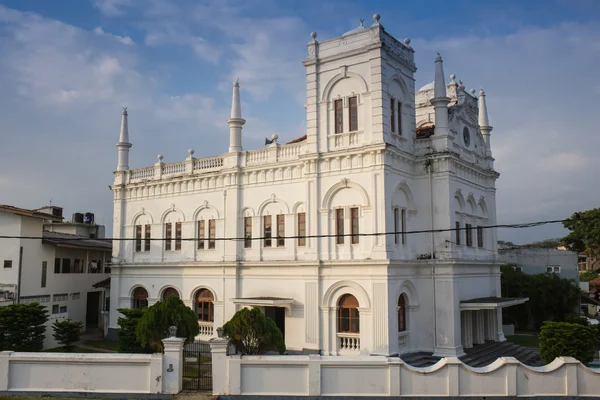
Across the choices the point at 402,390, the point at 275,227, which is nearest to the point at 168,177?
the point at 275,227

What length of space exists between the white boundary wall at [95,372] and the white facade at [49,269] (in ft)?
39.5

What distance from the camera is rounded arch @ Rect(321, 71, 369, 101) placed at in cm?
2373

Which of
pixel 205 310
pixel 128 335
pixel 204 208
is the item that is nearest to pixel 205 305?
pixel 205 310

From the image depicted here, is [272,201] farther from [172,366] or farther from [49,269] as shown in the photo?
A: [49,269]

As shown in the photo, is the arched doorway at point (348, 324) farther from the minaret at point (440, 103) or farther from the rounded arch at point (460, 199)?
the minaret at point (440, 103)

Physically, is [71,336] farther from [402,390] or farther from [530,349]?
[530,349]

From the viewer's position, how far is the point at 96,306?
3691 cm

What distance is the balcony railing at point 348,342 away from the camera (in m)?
22.6

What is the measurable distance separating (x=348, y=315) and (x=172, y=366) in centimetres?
967

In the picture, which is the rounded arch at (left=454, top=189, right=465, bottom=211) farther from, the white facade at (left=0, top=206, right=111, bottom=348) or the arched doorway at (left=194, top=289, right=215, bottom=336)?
the white facade at (left=0, top=206, right=111, bottom=348)

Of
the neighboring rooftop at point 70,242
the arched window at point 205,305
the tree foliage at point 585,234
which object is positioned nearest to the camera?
the arched window at point 205,305

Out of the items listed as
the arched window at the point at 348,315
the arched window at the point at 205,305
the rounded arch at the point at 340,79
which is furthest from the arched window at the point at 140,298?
the rounded arch at the point at 340,79

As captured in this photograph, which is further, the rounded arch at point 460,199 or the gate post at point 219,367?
the rounded arch at point 460,199

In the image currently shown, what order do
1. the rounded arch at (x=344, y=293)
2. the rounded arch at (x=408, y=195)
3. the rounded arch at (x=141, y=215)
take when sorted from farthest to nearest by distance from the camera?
1. the rounded arch at (x=141, y=215)
2. the rounded arch at (x=408, y=195)
3. the rounded arch at (x=344, y=293)
